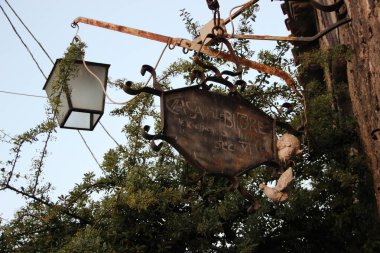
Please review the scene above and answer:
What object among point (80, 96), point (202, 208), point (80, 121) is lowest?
point (202, 208)

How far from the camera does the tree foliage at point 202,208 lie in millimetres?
4777

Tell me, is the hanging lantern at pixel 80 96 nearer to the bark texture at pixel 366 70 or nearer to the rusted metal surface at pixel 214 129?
the rusted metal surface at pixel 214 129

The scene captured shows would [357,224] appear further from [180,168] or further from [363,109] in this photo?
[180,168]

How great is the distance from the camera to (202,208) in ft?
16.8

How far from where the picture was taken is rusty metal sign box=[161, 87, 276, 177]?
365 centimetres

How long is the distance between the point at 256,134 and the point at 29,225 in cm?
233

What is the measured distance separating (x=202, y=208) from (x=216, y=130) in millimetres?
1467

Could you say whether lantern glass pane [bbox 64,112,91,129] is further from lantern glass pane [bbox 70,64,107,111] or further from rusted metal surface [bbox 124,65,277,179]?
rusted metal surface [bbox 124,65,277,179]

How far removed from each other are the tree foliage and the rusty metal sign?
0.82 m

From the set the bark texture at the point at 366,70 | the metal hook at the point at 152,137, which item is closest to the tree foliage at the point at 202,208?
the bark texture at the point at 366,70

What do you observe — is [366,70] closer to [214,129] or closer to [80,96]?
[214,129]

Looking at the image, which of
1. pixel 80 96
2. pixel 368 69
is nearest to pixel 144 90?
pixel 80 96

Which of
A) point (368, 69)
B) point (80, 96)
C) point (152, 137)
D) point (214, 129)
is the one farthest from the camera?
point (80, 96)

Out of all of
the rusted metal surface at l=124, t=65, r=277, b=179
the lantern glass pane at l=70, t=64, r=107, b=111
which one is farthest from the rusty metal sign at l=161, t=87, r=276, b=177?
the lantern glass pane at l=70, t=64, r=107, b=111
